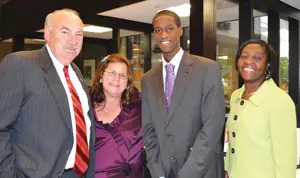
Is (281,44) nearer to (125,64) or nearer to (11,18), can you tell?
(125,64)

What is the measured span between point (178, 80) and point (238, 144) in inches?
22.9

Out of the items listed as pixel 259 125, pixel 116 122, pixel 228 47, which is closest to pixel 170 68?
pixel 116 122

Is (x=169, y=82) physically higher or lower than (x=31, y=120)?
higher

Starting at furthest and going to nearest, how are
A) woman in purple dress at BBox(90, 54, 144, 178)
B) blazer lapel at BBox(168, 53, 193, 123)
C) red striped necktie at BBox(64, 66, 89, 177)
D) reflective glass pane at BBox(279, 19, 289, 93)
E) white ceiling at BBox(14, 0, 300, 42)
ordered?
reflective glass pane at BBox(279, 19, 289, 93)
white ceiling at BBox(14, 0, 300, 42)
woman in purple dress at BBox(90, 54, 144, 178)
blazer lapel at BBox(168, 53, 193, 123)
red striped necktie at BBox(64, 66, 89, 177)

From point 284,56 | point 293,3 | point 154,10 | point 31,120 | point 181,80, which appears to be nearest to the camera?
point 31,120

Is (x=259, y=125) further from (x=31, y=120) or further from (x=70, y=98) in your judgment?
(x=31, y=120)

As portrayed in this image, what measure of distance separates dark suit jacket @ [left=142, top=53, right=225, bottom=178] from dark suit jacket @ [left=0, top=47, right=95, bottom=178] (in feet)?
2.04

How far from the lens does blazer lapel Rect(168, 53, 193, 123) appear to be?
2135 mm

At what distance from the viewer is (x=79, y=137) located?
203cm

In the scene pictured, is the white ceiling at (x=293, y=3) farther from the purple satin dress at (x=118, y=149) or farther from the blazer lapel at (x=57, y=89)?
the blazer lapel at (x=57, y=89)

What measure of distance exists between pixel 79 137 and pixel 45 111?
29 cm

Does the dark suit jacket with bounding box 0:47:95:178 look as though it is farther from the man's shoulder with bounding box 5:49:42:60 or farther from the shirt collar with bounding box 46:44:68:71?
the shirt collar with bounding box 46:44:68:71

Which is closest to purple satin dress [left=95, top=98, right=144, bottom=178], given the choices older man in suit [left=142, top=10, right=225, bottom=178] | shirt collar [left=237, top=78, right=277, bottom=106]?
older man in suit [left=142, top=10, right=225, bottom=178]

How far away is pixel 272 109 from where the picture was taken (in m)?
2.00
